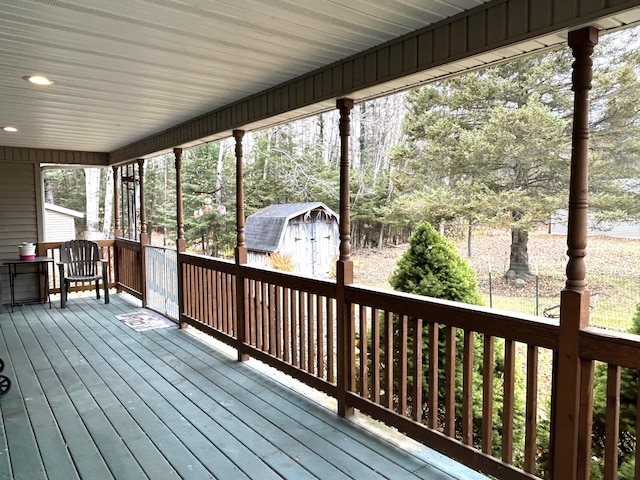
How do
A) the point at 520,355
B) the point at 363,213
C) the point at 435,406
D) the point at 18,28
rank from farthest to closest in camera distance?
the point at 363,213, the point at 520,355, the point at 435,406, the point at 18,28

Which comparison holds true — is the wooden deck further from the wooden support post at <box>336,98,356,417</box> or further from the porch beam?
the porch beam

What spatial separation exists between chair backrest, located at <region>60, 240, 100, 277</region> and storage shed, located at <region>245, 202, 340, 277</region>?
245 cm

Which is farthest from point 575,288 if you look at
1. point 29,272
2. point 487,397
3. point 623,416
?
point 29,272

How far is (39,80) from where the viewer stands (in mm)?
3258

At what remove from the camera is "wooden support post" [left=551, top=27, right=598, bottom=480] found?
1.83 metres

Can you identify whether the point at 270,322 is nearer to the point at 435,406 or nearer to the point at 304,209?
the point at 435,406

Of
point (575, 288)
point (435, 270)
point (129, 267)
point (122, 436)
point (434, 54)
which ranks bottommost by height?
point (122, 436)

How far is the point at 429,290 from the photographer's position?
3.42m

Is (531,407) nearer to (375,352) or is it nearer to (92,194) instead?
(375,352)

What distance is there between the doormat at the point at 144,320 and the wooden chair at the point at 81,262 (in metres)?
1.02

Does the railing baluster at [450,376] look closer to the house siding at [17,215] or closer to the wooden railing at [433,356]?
the wooden railing at [433,356]

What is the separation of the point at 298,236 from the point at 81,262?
3.50 m

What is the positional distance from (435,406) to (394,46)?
6.57ft

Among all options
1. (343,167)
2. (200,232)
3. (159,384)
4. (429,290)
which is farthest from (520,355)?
(200,232)
